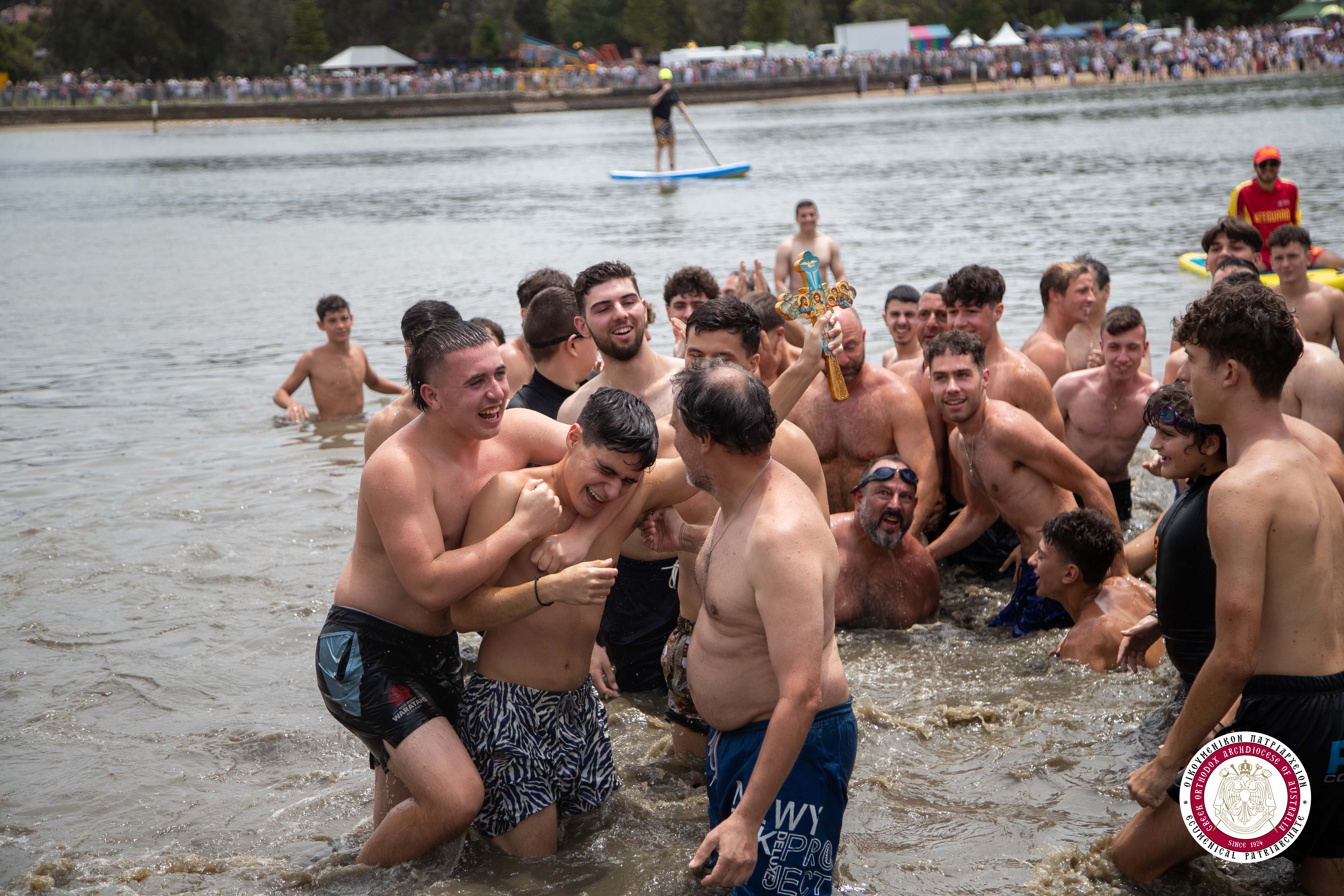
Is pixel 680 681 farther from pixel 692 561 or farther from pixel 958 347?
pixel 958 347

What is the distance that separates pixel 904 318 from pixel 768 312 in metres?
1.86

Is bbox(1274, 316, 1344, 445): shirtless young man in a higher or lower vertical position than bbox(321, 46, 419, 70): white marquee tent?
lower

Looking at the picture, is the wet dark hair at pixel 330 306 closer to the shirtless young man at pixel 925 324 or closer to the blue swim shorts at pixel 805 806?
the shirtless young man at pixel 925 324

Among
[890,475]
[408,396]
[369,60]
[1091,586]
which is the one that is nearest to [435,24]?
[369,60]

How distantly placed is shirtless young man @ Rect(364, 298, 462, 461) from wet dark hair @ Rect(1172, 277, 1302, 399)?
2.55m

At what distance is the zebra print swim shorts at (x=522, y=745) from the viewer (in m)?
4.09

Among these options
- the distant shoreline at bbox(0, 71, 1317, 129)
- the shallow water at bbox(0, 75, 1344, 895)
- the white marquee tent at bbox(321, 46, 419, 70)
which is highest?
the white marquee tent at bbox(321, 46, 419, 70)

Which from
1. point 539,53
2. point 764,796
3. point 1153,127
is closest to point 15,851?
point 764,796

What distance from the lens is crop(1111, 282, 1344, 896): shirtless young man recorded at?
126 inches

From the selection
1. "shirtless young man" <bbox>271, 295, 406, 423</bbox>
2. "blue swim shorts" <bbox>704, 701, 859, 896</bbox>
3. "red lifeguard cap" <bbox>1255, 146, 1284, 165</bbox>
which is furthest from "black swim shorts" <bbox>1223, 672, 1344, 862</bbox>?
"shirtless young man" <bbox>271, 295, 406, 423</bbox>

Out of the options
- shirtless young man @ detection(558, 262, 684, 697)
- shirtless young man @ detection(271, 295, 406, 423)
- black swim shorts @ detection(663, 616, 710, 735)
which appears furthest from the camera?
shirtless young man @ detection(271, 295, 406, 423)

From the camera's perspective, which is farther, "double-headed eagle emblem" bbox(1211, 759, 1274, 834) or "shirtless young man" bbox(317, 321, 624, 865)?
"shirtless young man" bbox(317, 321, 624, 865)

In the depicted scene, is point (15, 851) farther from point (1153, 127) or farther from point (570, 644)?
point (1153, 127)
